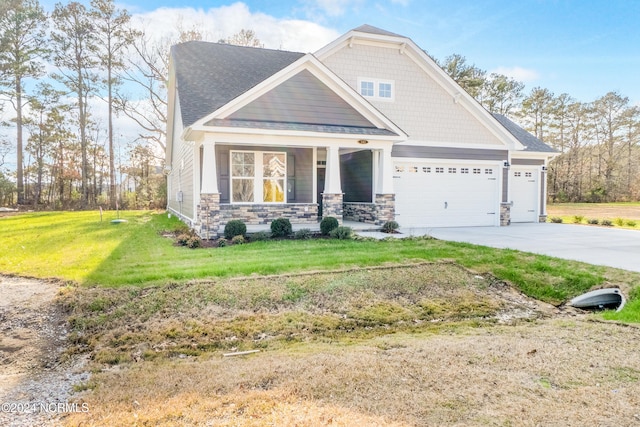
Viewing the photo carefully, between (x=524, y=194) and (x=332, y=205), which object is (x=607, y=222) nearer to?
(x=524, y=194)

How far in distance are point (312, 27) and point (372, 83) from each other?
9031 millimetres

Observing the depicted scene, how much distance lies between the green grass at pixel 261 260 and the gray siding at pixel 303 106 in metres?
3.81

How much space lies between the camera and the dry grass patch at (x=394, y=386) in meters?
2.84

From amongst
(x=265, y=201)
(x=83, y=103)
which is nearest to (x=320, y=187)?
(x=265, y=201)

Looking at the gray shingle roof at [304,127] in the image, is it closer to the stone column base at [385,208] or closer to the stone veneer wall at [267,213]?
the stone column base at [385,208]

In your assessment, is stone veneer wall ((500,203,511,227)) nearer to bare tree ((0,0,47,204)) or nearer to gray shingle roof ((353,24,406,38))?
gray shingle roof ((353,24,406,38))

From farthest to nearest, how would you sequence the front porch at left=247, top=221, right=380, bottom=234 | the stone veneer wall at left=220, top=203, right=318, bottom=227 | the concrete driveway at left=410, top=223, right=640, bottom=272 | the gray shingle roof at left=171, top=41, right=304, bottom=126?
the gray shingle roof at left=171, top=41, right=304, bottom=126 < the stone veneer wall at left=220, top=203, right=318, bottom=227 < the front porch at left=247, top=221, right=380, bottom=234 < the concrete driveway at left=410, top=223, right=640, bottom=272

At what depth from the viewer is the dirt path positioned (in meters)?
3.08

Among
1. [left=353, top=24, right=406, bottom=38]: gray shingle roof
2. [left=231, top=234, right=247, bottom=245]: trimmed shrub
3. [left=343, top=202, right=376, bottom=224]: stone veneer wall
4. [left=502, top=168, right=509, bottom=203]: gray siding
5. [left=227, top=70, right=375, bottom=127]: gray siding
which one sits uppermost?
Result: [left=353, top=24, right=406, bottom=38]: gray shingle roof

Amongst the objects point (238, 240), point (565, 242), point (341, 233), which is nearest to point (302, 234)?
point (341, 233)

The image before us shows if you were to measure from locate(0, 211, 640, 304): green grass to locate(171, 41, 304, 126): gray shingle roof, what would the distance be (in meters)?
4.17

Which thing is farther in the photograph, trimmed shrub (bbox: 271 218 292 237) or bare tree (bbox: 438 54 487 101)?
bare tree (bbox: 438 54 487 101)

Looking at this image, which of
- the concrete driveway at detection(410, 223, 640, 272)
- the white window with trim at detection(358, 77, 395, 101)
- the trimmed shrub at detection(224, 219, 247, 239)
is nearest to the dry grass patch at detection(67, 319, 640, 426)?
the concrete driveway at detection(410, 223, 640, 272)

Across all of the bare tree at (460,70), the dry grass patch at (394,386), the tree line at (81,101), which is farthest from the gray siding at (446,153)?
the bare tree at (460,70)
